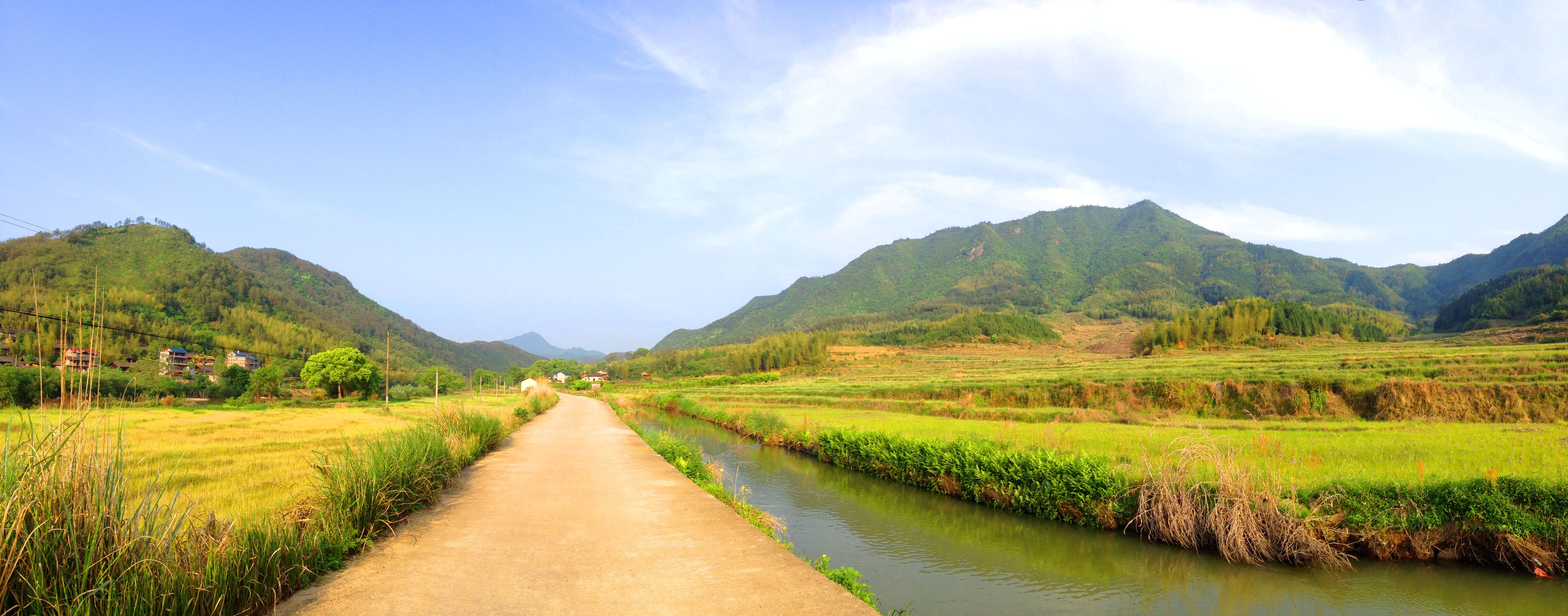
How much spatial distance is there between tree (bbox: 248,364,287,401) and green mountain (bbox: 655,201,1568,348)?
113 meters

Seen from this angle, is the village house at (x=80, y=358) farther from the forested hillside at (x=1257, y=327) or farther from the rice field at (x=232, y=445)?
the forested hillside at (x=1257, y=327)

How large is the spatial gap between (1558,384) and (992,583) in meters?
20.1

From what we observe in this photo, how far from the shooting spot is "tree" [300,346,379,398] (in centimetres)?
6225

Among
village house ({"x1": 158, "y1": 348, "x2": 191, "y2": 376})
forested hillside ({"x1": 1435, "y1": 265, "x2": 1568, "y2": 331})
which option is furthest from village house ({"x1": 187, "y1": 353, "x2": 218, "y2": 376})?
forested hillside ({"x1": 1435, "y1": 265, "x2": 1568, "y2": 331})

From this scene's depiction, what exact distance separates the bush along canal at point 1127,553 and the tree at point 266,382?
209 ft

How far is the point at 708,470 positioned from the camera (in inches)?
567

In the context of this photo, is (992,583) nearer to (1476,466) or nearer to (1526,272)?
(1476,466)

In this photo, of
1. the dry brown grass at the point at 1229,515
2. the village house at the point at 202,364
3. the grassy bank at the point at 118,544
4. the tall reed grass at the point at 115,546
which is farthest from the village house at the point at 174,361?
the dry brown grass at the point at 1229,515

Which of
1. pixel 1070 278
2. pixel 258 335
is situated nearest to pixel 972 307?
pixel 1070 278

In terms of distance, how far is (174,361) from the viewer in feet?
187

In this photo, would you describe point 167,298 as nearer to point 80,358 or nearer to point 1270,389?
point 80,358

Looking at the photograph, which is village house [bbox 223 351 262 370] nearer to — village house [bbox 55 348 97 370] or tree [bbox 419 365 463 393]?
tree [bbox 419 365 463 393]

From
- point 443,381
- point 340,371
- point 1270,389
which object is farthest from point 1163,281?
point 340,371

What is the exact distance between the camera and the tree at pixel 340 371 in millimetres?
62250
